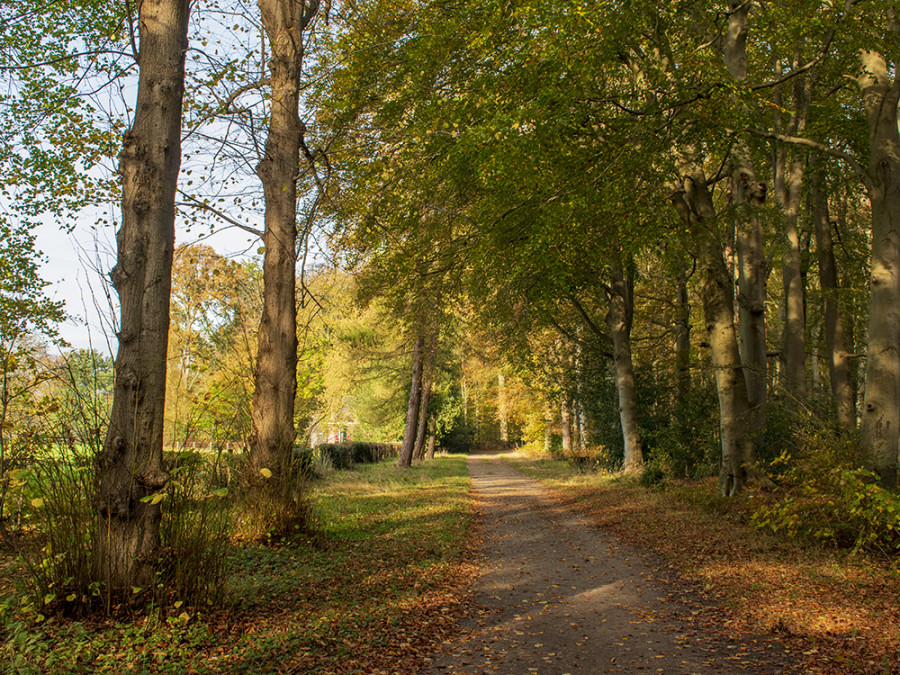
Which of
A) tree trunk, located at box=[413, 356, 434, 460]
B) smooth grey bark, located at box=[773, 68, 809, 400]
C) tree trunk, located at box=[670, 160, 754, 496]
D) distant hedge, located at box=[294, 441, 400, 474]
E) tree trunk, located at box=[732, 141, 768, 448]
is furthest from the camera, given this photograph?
tree trunk, located at box=[413, 356, 434, 460]

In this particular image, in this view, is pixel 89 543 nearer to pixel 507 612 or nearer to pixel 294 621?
pixel 294 621

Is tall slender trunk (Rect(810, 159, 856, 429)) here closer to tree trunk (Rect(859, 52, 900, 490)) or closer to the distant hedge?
tree trunk (Rect(859, 52, 900, 490))

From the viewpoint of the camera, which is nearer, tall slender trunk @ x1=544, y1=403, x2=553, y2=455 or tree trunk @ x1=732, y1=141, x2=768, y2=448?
tree trunk @ x1=732, y1=141, x2=768, y2=448

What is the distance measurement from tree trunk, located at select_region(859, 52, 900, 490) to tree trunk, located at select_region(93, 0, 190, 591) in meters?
8.31

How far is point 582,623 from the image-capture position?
5.14 meters

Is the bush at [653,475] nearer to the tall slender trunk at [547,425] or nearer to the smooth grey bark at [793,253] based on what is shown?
the smooth grey bark at [793,253]

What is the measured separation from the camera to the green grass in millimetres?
3674

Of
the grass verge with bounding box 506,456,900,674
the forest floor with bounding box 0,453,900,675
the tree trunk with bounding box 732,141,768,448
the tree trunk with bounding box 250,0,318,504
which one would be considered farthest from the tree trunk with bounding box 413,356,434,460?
the tree trunk with bounding box 250,0,318,504

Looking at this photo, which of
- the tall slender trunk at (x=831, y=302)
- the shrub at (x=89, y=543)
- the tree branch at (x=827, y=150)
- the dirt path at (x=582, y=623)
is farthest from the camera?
the tall slender trunk at (x=831, y=302)

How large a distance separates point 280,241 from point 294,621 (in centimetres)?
523

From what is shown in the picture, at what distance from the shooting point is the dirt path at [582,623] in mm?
4199

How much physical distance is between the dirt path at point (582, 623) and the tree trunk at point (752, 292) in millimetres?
5032

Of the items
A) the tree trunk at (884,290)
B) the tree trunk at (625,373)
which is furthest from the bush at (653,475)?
the tree trunk at (884,290)

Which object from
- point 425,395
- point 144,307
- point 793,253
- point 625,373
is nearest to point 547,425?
point 425,395
